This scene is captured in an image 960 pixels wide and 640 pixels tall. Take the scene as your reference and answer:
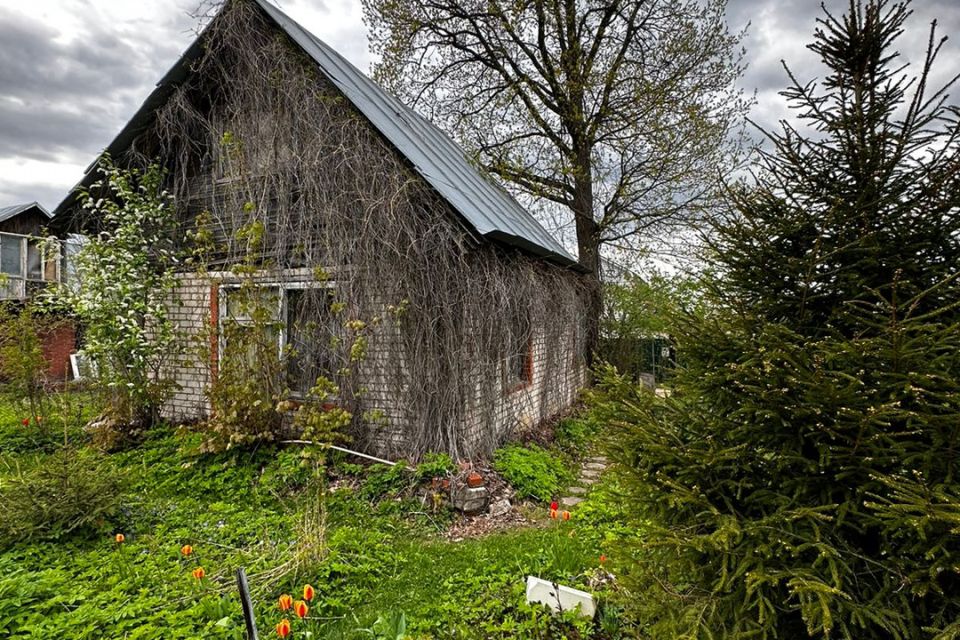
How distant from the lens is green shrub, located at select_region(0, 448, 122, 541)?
3932 mm

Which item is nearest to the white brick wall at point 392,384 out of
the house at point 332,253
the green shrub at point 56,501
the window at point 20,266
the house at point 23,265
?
the house at point 332,253

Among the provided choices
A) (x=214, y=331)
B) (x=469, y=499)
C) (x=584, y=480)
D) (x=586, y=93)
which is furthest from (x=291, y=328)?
(x=586, y=93)

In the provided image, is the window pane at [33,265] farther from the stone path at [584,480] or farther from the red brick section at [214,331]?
the stone path at [584,480]

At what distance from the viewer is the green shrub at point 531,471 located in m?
5.57

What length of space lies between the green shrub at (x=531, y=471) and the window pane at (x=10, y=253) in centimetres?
2100

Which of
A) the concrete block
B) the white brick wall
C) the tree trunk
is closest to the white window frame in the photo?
the white brick wall

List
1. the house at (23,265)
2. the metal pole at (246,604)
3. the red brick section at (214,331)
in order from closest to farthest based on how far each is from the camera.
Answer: the metal pole at (246,604), the red brick section at (214,331), the house at (23,265)

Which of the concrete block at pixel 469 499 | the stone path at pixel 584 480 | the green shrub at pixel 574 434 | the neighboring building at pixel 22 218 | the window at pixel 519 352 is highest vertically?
the neighboring building at pixel 22 218

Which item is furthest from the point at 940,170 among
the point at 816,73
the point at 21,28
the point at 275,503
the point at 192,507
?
the point at 21,28

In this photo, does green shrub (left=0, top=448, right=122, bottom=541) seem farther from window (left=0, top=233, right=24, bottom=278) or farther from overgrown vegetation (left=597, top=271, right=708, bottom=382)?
window (left=0, top=233, right=24, bottom=278)

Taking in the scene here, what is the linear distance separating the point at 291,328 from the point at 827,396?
6.12 meters

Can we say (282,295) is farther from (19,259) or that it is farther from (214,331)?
(19,259)

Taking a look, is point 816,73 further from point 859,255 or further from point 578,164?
point 578,164

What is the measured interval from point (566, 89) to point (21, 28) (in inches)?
388
